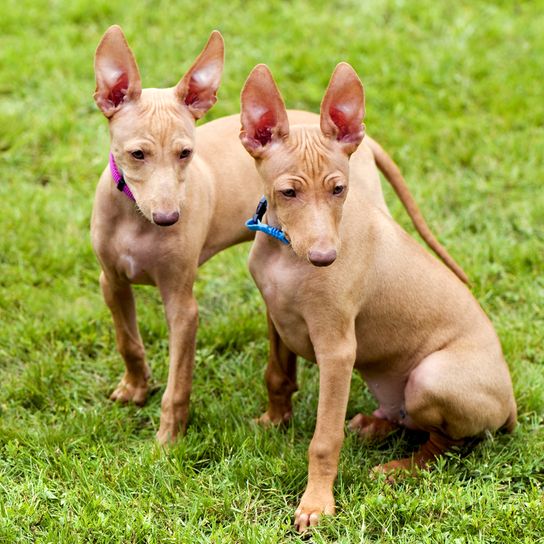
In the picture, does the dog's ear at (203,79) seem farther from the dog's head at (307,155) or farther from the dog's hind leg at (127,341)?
the dog's hind leg at (127,341)

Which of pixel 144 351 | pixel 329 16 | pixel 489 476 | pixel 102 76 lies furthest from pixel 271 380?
pixel 329 16

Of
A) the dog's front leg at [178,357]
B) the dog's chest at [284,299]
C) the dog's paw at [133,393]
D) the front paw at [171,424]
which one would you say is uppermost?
the dog's chest at [284,299]

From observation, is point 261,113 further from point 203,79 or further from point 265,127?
point 203,79

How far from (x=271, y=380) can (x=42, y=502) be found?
4.69 feet

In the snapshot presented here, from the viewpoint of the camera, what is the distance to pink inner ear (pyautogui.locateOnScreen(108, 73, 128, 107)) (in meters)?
4.81

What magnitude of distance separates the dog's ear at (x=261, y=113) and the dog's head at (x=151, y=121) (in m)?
0.40

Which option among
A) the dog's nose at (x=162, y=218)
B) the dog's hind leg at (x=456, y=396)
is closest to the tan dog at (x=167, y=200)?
the dog's nose at (x=162, y=218)

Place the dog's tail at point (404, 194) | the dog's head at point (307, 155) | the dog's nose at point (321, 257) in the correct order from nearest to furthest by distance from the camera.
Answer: the dog's nose at point (321, 257) < the dog's head at point (307, 155) < the dog's tail at point (404, 194)

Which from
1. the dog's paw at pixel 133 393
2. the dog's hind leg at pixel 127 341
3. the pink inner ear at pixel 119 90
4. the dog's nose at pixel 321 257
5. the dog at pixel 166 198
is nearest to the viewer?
the dog's nose at pixel 321 257

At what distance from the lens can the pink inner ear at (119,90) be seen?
4.81 metres

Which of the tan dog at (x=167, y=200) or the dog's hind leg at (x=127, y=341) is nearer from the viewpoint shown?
the tan dog at (x=167, y=200)

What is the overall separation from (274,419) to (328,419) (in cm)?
82

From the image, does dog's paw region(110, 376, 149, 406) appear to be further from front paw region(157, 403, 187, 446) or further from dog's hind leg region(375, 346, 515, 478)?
dog's hind leg region(375, 346, 515, 478)

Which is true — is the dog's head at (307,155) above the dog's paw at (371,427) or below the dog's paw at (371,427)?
above
